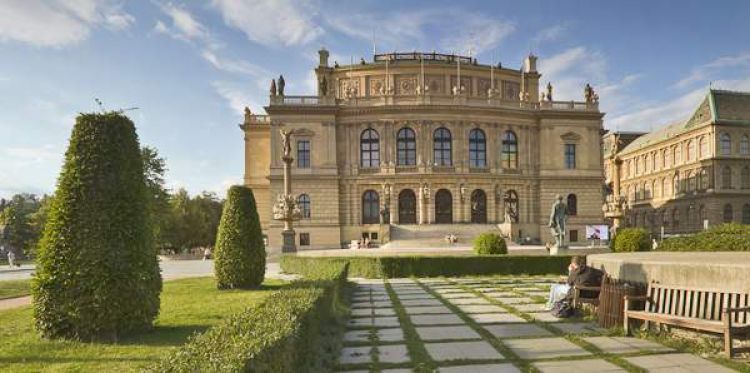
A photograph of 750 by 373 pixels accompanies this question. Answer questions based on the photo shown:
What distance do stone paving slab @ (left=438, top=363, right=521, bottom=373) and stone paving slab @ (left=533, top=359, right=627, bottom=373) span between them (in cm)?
39

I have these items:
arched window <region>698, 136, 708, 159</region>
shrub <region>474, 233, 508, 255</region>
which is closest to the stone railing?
shrub <region>474, 233, 508, 255</region>

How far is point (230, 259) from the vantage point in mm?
17469

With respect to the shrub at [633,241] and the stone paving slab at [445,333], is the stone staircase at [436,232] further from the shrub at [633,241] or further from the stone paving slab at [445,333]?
the stone paving slab at [445,333]

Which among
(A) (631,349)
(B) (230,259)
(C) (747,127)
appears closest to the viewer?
(A) (631,349)

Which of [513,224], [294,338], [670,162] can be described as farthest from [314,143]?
[670,162]

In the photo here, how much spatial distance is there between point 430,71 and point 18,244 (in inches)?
2287

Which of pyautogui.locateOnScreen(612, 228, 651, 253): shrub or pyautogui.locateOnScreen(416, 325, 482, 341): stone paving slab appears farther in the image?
pyautogui.locateOnScreen(612, 228, 651, 253): shrub

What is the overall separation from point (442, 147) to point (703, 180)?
118 feet

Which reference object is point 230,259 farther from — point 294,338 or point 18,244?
point 18,244

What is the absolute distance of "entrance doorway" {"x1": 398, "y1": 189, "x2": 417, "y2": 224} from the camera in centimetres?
5125

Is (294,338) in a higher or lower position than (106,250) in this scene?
lower

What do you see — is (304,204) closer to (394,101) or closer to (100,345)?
(394,101)

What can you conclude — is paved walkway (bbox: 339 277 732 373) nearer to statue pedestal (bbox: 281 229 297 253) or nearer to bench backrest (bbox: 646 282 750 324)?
bench backrest (bbox: 646 282 750 324)

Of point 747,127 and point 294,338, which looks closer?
point 294,338
